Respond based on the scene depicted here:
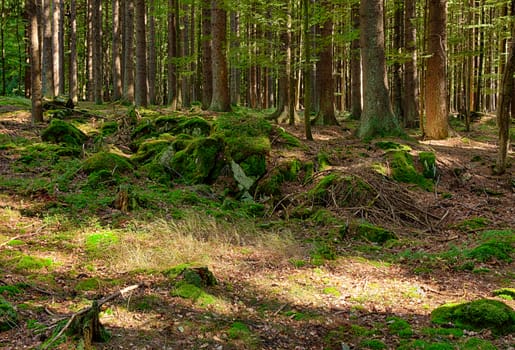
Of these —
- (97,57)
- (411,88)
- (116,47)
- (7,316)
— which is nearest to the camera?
(7,316)

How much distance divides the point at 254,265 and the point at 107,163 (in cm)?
553

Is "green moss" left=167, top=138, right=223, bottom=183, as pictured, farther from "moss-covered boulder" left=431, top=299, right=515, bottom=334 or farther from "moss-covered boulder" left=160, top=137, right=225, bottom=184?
"moss-covered boulder" left=431, top=299, right=515, bottom=334

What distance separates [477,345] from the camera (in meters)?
4.46

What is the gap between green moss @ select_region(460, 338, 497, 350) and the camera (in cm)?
441

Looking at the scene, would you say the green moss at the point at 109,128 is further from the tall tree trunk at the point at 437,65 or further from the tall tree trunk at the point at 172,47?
the tall tree trunk at the point at 437,65

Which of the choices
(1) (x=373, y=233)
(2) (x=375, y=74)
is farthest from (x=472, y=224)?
(2) (x=375, y=74)

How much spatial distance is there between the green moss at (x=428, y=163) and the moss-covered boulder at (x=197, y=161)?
5101mm

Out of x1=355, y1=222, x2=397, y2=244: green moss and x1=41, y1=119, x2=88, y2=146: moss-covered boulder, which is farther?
x1=41, y1=119, x2=88, y2=146: moss-covered boulder

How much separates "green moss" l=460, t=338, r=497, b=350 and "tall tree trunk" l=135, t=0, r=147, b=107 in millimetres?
17491

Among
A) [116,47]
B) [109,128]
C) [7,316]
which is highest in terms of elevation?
[116,47]

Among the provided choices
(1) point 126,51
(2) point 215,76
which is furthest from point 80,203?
(1) point 126,51

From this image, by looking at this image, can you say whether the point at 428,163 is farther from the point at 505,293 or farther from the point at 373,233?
the point at 505,293

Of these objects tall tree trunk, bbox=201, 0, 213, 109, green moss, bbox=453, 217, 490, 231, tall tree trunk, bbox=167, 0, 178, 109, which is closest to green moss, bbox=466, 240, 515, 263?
green moss, bbox=453, 217, 490, 231

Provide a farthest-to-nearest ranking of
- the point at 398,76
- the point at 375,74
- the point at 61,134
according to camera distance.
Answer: the point at 398,76 < the point at 375,74 < the point at 61,134
